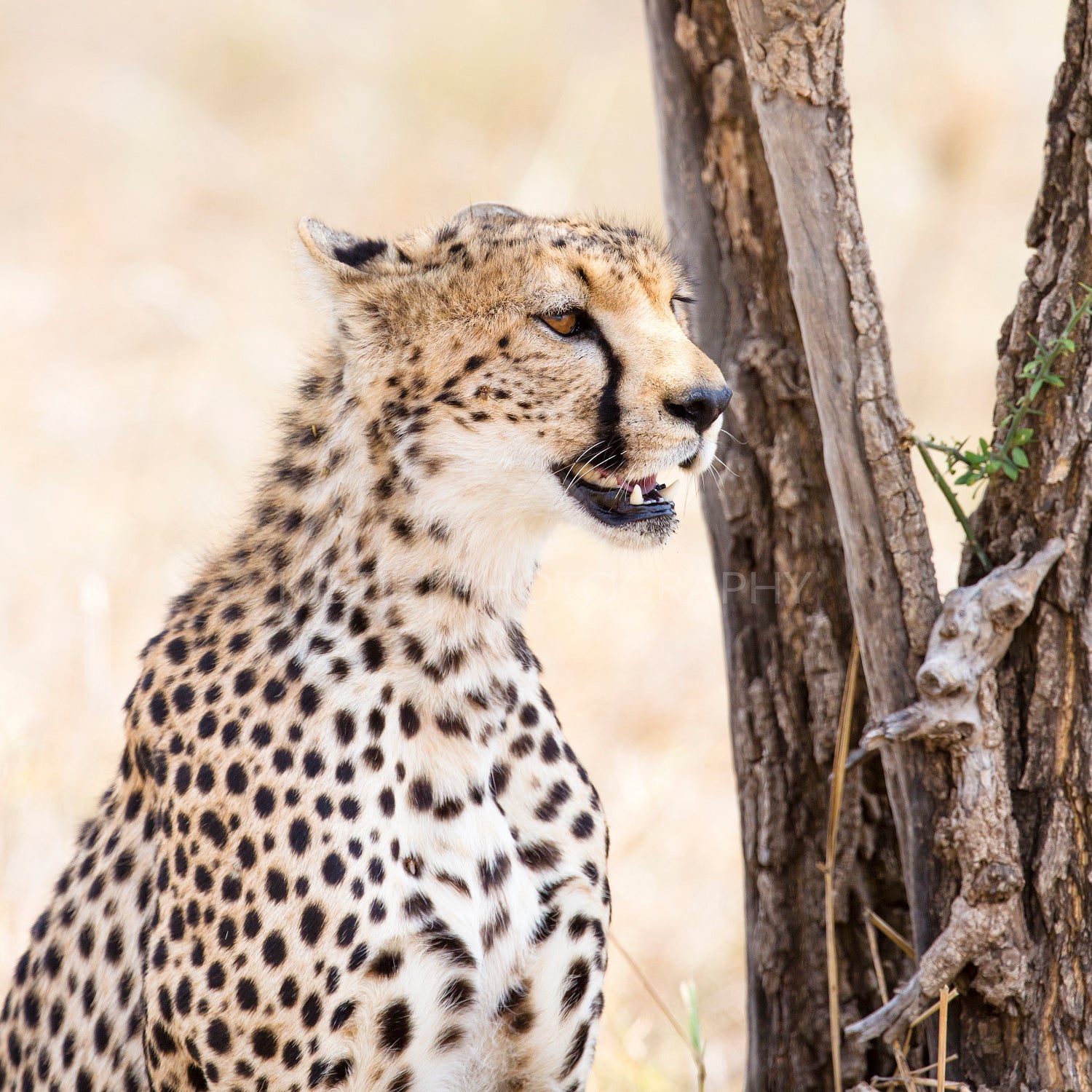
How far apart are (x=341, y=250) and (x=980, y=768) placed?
1.17 metres

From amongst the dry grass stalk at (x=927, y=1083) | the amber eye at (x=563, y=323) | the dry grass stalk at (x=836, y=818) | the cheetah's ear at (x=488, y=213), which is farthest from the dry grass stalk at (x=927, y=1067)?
the cheetah's ear at (x=488, y=213)

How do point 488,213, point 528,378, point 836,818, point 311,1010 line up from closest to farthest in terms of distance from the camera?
point 311,1010 < point 528,378 < point 836,818 < point 488,213

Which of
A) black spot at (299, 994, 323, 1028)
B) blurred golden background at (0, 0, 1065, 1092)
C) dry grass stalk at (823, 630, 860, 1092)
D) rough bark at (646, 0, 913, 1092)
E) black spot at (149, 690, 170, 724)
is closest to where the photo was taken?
black spot at (299, 994, 323, 1028)

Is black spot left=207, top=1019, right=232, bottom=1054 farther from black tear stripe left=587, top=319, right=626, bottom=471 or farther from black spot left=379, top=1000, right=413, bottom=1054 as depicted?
black tear stripe left=587, top=319, right=626, bottom=471

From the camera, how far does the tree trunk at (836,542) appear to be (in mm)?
1820

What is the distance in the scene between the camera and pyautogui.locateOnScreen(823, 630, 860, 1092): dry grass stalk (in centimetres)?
206

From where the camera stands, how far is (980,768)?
72.7 inches

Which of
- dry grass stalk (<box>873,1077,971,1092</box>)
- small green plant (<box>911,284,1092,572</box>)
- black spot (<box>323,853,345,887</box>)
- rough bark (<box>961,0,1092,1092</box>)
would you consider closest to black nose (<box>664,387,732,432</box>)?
small green plant (<box>911,284,1092,572</box>)

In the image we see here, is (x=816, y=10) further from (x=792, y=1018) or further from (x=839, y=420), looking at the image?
(x=792, y=1018)

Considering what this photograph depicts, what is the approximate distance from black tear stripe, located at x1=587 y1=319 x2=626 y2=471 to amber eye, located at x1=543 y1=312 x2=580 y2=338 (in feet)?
0.15

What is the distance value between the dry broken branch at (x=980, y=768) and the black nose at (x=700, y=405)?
437mm

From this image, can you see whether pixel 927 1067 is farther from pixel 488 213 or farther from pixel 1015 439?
pixel 488 213

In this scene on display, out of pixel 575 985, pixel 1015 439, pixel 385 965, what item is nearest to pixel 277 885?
pixel 385 965

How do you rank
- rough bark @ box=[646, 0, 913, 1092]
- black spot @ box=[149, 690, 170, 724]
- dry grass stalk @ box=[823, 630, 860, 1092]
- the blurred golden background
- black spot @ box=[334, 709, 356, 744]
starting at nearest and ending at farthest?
black spot @ box=[334, 709, 356, 744], black spot @ box=[149, 690, 170, 724], dry grass stalk @ box=[823, 630, 860, 1092], rough bark @ box=[646, 0, 913, 1092], the blurred golden background
